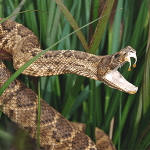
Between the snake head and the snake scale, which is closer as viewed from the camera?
the snake head

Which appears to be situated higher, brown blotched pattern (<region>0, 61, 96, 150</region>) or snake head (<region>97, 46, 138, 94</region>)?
snake head (<region>97, 46, 138, 94</region>)

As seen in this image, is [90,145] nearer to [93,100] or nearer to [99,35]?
[93,100]

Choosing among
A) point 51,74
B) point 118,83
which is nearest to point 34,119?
point 51,74

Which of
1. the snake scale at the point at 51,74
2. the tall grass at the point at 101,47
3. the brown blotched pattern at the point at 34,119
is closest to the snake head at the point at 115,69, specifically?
the snake scale at the point at 51,74

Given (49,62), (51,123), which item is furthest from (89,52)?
(51,123)

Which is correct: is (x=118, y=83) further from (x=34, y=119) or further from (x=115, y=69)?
(x=34, y=119)

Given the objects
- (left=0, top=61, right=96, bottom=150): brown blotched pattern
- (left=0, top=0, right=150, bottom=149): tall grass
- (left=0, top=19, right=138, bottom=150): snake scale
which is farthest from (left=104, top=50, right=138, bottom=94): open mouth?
(left=0, top=61, right=96, bottom=150): brown blotched pattern

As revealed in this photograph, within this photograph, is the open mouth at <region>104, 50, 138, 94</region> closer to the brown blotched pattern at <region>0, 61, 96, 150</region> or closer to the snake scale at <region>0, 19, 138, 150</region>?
the snake scale at <region>0, 19, 138, 150</region>

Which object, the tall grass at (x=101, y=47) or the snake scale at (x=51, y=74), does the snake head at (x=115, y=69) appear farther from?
the tall grass at (x=101, y=47)
